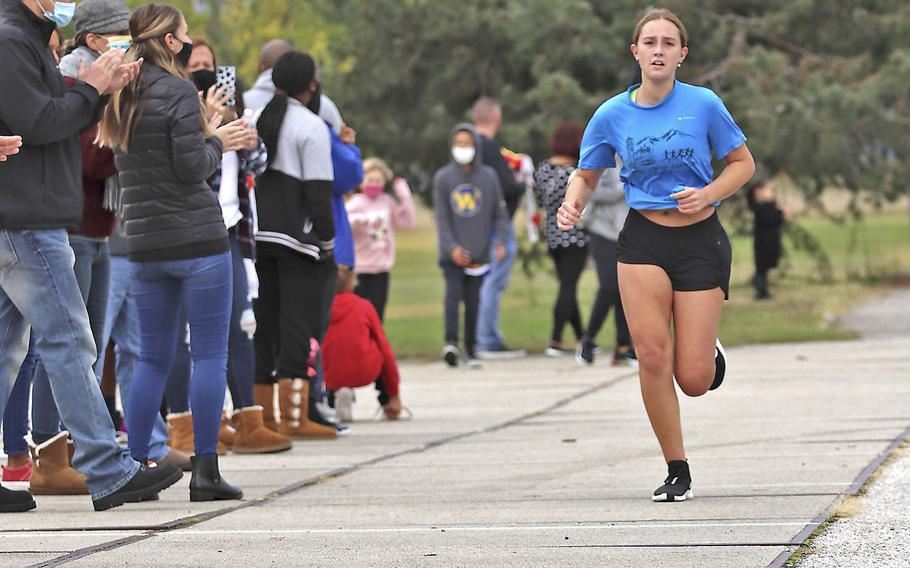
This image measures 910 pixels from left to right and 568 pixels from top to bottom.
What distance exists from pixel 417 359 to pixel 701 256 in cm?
818

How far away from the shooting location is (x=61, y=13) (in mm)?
6344

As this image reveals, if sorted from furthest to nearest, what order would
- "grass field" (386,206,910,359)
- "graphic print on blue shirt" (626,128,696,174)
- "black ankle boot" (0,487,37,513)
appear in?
"grass field" (386,206,910,359) < "black ankle boot" (0,487,37,513) < "graphic print on blue shirt" (626,128,696,174)

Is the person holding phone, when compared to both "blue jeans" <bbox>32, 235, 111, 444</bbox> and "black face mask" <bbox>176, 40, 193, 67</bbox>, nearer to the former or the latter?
"black face mask" <bbox>176, 40, 193, 67</bbox>

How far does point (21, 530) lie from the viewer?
245 inches

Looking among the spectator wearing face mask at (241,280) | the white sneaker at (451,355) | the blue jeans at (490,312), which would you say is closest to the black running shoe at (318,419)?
the spectator wearing face mask at (241,280)

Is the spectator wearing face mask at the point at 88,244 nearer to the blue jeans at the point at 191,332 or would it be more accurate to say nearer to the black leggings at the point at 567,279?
the blue jeans at the point at 191,332

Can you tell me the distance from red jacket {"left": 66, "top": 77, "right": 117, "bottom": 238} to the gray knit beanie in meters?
0.46

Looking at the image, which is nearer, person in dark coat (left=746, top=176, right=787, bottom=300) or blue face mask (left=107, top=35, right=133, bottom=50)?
blue face mask (left=107, top=35, right=133, bottom=50)

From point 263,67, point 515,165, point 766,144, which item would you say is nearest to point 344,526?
point 263,67

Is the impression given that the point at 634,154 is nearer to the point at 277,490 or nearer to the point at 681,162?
the point at 681,162

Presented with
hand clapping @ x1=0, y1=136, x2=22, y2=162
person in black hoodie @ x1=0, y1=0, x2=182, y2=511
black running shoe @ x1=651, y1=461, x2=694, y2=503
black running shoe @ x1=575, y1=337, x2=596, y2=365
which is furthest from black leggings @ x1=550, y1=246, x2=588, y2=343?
hand clapping @ x1=0, y1=136, x2=22, y2=162

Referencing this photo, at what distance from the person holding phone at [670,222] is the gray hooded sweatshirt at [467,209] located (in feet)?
23.2

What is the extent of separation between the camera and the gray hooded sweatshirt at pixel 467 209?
544 inches

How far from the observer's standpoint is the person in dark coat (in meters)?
20.7
